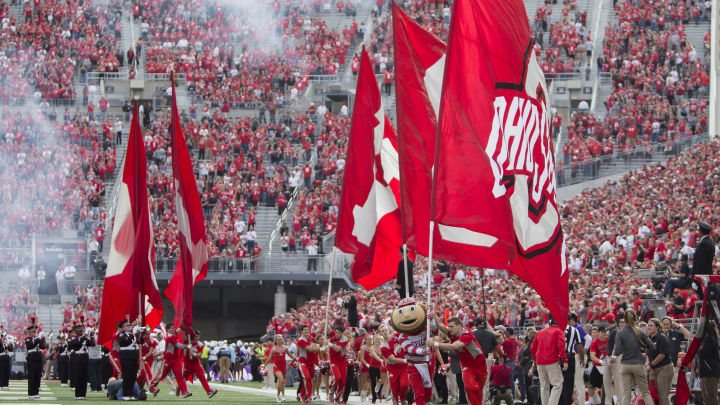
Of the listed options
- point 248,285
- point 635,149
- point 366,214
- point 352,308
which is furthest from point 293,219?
point 366,214

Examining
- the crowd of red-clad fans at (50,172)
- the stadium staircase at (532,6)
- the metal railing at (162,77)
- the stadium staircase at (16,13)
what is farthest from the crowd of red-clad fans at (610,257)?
the stadium staircase at (16,13)

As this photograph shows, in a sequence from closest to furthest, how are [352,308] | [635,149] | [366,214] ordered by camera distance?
[366,214], [352,308], [635,149]

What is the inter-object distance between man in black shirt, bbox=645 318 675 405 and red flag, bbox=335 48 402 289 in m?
4.78

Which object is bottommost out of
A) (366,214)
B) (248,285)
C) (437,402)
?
(248,285)

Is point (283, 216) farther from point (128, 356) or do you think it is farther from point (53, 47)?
point (128, 356)

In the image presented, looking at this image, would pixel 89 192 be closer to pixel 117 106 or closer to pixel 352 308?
pixel 117 106

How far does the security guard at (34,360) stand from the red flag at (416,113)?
27.7 ft

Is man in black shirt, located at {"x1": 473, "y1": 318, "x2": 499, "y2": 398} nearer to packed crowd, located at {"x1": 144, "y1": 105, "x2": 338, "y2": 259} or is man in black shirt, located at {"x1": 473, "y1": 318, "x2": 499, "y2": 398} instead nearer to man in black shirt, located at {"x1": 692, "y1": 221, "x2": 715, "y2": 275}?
man in black shirt, located at {"x1": 692, "y1": 221, "x2": 715, "y2": 275}

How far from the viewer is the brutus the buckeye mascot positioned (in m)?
14.4

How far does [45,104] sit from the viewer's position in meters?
48.3

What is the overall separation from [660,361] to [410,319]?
3110 mm

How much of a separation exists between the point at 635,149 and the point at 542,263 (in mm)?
25509

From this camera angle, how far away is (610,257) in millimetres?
28109

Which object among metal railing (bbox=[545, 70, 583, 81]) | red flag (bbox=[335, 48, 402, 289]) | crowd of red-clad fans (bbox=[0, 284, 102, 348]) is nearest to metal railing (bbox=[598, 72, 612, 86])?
metal railing (bbox=[545, 70, 583, 81])
